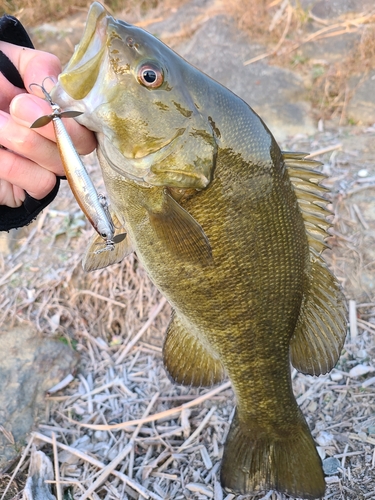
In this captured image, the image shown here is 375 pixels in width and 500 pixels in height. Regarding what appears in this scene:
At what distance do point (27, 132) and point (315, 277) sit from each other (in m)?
1.26

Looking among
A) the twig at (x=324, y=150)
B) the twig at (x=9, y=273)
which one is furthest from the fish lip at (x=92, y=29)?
the twig at (x=324, y=150)

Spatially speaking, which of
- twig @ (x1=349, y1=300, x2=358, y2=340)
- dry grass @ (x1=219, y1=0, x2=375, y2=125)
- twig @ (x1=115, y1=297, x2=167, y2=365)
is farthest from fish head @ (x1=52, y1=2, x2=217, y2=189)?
dry grass @ (x1=219, y1=0, x2=375, y2=125)

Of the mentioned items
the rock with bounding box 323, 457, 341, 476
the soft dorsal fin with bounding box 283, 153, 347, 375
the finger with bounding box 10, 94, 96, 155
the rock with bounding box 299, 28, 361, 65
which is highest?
the rock with bounding box 299, 28, 361, 65

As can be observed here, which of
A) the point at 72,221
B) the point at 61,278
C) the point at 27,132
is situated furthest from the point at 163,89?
the point at 72,221

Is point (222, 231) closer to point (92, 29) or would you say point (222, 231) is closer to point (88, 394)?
point (92, 29)

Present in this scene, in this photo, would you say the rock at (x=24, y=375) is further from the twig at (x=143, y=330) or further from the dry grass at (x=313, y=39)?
the dry grass at (x=313, y=39)

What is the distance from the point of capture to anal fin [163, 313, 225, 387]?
2010mm

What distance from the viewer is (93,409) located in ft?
8.90

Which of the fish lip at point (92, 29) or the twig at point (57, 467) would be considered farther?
the twig at point (57, 467)

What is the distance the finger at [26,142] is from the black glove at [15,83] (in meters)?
0.20

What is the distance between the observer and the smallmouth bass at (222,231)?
4.72 ft

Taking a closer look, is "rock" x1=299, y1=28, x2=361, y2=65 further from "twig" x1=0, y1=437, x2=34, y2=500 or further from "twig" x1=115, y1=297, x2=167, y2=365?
"twig" x1=0, y1=437, x2=34, y2=500

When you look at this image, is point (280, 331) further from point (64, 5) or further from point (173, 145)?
point (64, 5)

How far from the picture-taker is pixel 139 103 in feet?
4.75
